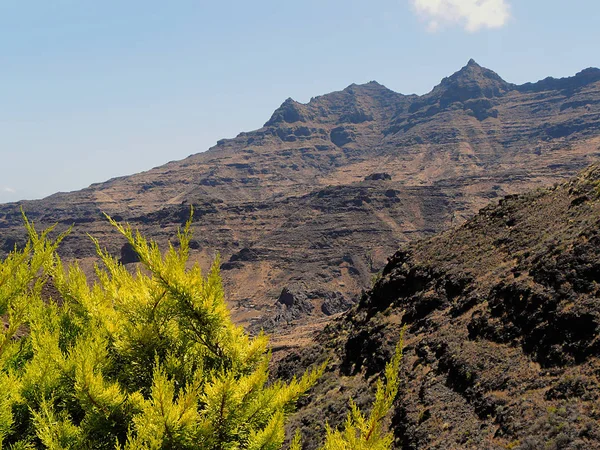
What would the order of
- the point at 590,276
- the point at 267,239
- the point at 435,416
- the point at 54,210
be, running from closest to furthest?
the point at 435,416
the point at 590,276
the point at 267,239
the point at 54,210

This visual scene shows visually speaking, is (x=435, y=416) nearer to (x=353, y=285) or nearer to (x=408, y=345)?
(x=408, y=345)

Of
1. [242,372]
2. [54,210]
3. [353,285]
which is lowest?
[353,285]

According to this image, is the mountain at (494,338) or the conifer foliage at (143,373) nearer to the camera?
the conifer foliage at (143,373)

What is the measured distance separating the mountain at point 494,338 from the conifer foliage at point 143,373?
95.6 inches

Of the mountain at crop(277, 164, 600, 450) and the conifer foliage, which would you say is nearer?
the conifer foliage

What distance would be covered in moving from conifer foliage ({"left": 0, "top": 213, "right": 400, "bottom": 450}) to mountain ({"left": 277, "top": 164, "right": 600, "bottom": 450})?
95.6 inches

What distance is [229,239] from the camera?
12975 cm

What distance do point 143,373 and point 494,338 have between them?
715 inches

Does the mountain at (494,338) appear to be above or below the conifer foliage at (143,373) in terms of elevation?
below

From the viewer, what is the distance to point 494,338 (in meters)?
21.4

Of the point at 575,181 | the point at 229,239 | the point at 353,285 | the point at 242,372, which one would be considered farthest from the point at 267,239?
the point at 242,372

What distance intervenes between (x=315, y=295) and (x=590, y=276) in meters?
68.3

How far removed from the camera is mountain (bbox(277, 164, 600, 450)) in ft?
52.0

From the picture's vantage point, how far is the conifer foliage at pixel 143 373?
6551 mm
